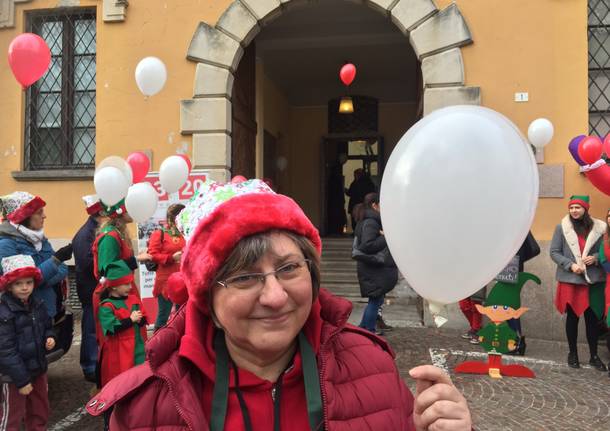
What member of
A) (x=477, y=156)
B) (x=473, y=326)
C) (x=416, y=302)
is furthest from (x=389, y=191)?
(x=416, y=302)

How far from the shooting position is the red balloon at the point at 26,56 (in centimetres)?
460

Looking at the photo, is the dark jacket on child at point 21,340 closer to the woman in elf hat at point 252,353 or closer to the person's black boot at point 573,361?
the woman in elf hat at point 252,353

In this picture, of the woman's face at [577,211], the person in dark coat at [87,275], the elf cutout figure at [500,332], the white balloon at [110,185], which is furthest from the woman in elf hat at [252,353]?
the woman's face at [577,211]

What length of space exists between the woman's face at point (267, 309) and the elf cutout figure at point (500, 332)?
405 cm

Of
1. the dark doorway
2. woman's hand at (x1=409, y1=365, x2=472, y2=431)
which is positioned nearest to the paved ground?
woman's hand at (x1=409, y1=365, x2=472, y2=431)

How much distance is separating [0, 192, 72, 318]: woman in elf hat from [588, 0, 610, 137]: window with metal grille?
22.3ft

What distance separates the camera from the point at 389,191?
52.8 inches

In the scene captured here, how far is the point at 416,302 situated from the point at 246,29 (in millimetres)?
5071

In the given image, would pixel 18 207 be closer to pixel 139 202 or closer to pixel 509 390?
pixel 139 202

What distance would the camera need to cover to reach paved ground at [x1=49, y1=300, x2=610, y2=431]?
3.76 meters

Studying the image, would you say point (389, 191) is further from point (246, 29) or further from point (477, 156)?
point (246, 29)

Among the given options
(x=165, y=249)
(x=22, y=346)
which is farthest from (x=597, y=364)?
(x=22, y=346)

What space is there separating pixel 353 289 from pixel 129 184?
5.41 m

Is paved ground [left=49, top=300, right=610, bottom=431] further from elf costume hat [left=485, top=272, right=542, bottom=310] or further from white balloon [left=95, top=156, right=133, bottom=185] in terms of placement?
white balloon [left=95, top=156, right=133, bottom=185]
